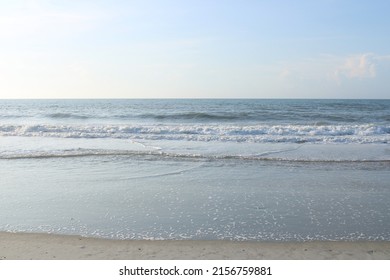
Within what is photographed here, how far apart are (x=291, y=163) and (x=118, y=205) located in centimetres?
711

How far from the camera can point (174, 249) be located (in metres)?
5.48

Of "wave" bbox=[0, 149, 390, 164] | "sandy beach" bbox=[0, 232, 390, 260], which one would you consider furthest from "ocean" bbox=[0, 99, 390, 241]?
"sandy beach" bbox=[0, 232, 390, 260]

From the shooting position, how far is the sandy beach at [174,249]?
205 inches

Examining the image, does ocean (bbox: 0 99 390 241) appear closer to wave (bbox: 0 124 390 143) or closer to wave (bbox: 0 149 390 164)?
wave (bbox: 0 149 390 164)

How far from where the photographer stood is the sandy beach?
520 centimetres

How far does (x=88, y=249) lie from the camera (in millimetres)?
5488

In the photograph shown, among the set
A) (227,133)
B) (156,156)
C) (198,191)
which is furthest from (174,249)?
(227,133)

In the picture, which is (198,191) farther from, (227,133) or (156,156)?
(227,133)

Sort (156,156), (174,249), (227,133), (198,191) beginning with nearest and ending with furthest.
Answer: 1. (174,249)
2. (198,191)
3. (156,156)
4. (227,133)

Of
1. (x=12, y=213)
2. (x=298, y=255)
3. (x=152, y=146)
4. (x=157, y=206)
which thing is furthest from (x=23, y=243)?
(x=152, y=146)

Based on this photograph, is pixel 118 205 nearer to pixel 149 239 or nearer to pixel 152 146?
pixel 149 239

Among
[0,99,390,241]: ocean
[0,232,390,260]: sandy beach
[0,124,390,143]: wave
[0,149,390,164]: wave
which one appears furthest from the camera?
[0,124,390,143]: wave

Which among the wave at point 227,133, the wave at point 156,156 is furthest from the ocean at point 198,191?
the wave at point 227,133

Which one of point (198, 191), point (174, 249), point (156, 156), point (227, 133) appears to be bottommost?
point (174, 249)
